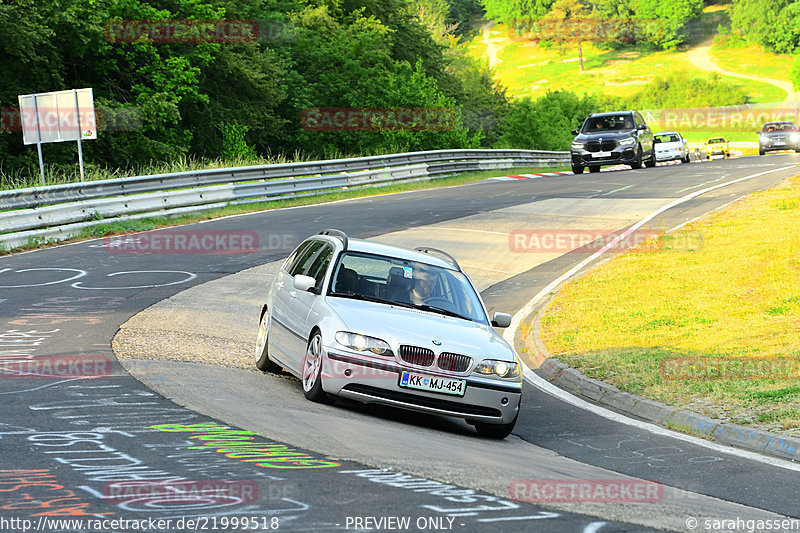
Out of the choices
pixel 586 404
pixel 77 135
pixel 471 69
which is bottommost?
pixel 586 404

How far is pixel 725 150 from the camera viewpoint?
57.9 metres

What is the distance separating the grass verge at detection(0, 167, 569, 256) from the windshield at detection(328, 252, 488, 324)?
11.4 m

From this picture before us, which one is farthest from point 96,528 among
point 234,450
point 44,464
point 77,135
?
point 77,135

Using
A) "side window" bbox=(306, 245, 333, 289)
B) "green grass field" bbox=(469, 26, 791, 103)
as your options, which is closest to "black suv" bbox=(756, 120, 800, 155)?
"side window" bbox=(306, 245, 333, 289)

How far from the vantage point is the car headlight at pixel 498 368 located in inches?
332

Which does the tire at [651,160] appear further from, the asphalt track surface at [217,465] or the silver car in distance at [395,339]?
the silver car in distance at [395,339]

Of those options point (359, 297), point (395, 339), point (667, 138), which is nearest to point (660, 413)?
point (395, 339)

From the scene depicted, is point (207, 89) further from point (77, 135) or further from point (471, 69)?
point (471, 69)

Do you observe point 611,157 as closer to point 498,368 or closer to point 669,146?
point 669,146

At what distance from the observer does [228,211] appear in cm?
2552

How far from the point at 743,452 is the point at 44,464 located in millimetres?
5488

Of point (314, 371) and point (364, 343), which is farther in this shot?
point (314, 371)

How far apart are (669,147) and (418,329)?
1519 inches

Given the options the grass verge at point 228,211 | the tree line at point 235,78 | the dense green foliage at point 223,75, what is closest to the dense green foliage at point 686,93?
the tree line at point 235,78
